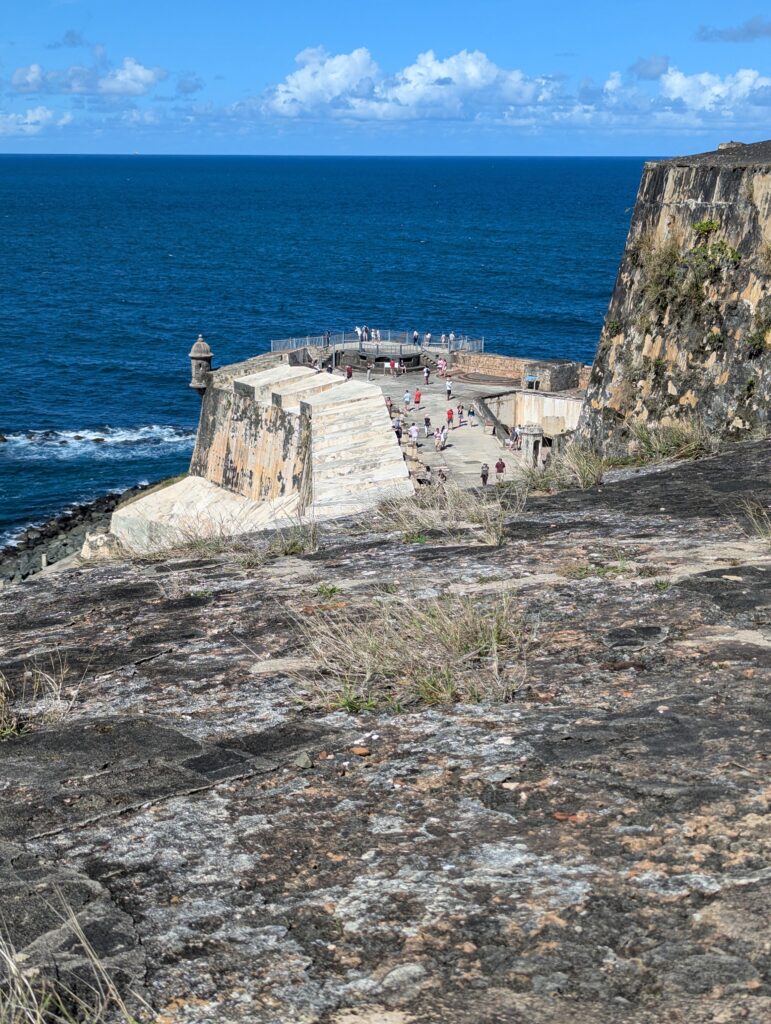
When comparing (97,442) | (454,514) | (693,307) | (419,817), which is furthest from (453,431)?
(419,817)

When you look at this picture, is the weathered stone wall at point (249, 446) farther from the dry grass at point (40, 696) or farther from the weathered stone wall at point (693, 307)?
the dry grass at point (40, 696)

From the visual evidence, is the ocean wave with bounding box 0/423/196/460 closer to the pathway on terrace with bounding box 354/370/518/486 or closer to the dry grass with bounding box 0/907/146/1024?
the pathway on terrace with bounding box 354/370/518/486

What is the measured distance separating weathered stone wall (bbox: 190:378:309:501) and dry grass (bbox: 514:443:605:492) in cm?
1509

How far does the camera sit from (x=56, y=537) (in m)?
39.3

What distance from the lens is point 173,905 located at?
11.5 feet

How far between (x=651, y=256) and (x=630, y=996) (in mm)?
10756

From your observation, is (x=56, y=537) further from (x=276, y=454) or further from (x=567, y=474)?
(x=567, y=474)

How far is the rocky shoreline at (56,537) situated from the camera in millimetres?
35625

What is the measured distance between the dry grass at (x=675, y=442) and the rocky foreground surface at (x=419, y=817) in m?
3.72

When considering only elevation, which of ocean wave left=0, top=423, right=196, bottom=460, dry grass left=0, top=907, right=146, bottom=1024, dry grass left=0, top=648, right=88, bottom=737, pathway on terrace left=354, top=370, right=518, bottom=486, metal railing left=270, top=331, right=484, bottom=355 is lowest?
ocean wave left=0, top=423, right=196, bottom=460

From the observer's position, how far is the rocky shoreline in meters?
35.6

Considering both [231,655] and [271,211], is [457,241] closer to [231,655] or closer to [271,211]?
[271,211]

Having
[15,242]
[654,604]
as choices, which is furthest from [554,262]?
[654,604]

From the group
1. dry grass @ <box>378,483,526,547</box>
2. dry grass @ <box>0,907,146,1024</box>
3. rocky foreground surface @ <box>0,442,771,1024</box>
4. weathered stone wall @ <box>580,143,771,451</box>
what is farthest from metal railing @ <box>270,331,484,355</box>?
dry grass @ <box>0,907,146,1024</box>
